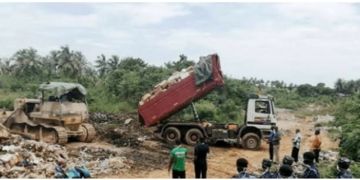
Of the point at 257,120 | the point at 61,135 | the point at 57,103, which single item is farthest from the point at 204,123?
the point at 57,103

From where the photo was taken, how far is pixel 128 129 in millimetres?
19812

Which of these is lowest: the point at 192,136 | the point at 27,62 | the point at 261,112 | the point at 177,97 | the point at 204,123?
the point at 192,136

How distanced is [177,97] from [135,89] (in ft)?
39.6

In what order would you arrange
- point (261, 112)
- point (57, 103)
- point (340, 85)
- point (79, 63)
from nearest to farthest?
point (57, 103)
point (261, 112)
point (79, 63)
point (340, 85)

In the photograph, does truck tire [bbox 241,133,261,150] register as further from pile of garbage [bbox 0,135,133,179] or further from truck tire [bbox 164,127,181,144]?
pile of garbage [bbox 0,135,133,179]

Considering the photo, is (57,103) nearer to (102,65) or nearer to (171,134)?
(171,134)

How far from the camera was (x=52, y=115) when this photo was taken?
15750mm

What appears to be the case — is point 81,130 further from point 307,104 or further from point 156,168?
point 307,104

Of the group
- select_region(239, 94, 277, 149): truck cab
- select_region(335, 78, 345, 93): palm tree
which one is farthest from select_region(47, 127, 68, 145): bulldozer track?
select_region(335, 78, 345, 93): palm tree

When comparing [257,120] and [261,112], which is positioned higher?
[261,112]

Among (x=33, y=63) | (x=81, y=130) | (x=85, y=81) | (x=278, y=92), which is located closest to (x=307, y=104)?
(x=278, y=92)

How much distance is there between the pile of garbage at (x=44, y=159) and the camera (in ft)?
35.3

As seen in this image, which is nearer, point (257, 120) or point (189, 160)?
point (189, 160)

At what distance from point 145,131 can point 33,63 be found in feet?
95.8
